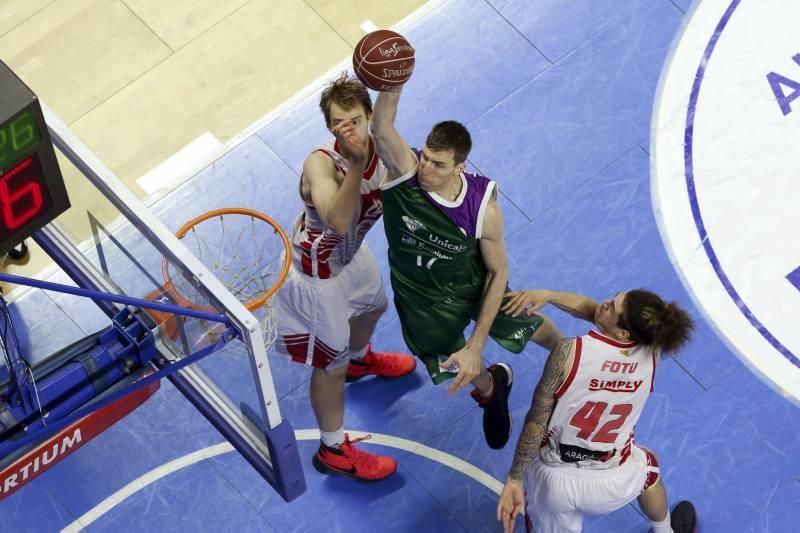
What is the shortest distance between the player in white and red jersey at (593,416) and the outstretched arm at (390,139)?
99 cm

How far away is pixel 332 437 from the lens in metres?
6.91

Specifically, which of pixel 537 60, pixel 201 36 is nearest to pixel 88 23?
pixel 201 36

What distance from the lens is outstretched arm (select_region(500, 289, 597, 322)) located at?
6.31 m

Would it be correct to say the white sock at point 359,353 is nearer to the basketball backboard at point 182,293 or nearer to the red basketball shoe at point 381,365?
the red basketball shoe at point 381,365

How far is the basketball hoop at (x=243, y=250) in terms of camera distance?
700 centimetres

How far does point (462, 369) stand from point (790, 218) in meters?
2.73

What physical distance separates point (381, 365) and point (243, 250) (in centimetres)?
106

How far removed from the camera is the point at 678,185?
313 inches

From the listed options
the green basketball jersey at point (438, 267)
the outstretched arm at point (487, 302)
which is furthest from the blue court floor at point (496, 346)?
the outstretched arm at point (487, 302)

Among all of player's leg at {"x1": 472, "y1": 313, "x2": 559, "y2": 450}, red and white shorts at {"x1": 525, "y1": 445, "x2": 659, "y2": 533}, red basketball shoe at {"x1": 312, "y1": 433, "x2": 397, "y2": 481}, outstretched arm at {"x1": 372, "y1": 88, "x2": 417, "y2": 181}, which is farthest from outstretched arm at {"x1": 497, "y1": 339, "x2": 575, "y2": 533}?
outstretched arm at {"x1": 372, "y1": 88, "x2": 417, "y2": 181}

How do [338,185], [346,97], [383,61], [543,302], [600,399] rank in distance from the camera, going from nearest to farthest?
[383,61] → [346,97] → [600,399] → [338,185] → [543,302]

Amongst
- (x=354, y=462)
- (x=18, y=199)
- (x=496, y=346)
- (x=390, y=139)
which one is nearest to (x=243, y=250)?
(x=354, y=462)

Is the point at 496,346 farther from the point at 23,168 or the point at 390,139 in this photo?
the point at 23,168

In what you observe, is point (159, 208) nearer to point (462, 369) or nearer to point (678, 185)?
point (462, 369)
